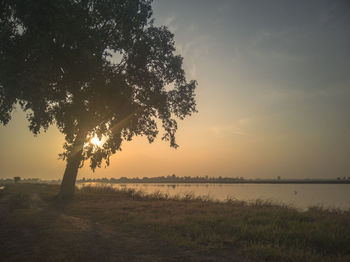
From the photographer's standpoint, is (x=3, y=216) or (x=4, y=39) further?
(x=4, y=39)

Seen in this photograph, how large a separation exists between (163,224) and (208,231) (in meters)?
2.15

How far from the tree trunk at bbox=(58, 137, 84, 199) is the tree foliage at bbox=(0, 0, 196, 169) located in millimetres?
458

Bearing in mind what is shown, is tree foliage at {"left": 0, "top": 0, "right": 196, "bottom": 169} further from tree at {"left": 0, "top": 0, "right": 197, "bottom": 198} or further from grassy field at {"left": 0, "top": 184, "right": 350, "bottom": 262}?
grassy field at {"left": 0, "top": 184, "right": 350, "bottom": 262}

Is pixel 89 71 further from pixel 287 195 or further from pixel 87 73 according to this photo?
pixel 287 195

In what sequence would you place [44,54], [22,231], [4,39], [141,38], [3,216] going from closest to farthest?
[22,231] → [3,216] → [4,39] → [44,54] → [141,38]

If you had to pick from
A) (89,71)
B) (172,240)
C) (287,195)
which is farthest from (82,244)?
(287,195)

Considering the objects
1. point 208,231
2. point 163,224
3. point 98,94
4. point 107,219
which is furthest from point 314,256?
point 98,94

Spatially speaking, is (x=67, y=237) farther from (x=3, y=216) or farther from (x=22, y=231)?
(x=3, y=216)

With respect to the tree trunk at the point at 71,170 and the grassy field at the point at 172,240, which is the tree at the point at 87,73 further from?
the grassy field at the point at 172,240

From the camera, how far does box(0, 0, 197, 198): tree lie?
46.1 ft

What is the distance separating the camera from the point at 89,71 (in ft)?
55.1

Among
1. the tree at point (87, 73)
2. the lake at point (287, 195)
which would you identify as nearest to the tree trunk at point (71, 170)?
the tree at point (87, 73)

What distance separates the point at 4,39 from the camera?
13781 mm

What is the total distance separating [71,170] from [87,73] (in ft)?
33.2
